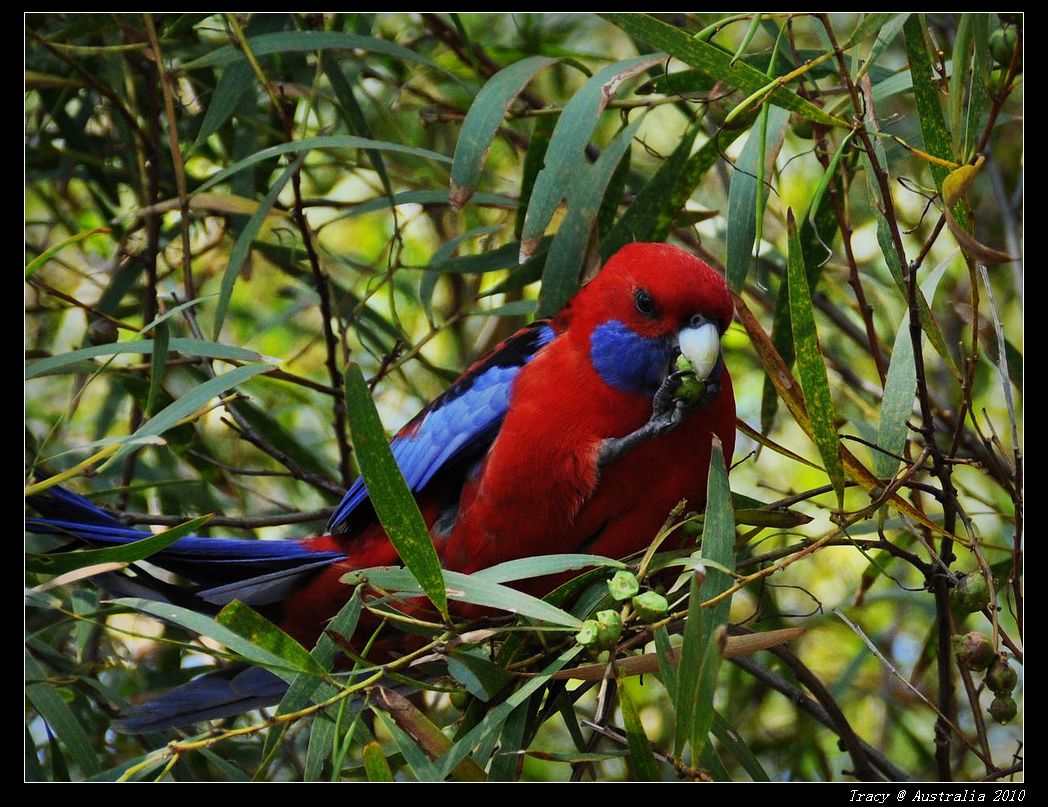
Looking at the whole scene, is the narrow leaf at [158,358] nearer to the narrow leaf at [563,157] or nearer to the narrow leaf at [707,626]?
the narrow leaf at [563,157]

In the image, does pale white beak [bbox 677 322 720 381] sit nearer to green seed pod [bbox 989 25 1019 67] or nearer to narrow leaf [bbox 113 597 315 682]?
green seed pod [bbox 989 25 1019 67]

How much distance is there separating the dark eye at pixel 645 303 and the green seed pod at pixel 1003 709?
3.04ft

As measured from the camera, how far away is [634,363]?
2.09 metres

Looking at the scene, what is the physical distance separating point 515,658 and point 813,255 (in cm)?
103

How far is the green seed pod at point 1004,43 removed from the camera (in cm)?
158

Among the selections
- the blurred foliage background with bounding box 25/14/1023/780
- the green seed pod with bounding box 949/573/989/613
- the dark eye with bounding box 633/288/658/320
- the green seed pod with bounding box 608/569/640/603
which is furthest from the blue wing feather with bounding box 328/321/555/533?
the green seed pod with bounding box 949/573/989/613

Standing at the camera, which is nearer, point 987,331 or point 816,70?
point 816,70

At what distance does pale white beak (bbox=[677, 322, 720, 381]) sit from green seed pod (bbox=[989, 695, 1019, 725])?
29.4 inches

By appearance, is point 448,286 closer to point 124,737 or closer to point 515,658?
point 124,737

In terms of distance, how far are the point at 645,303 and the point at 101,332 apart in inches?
46.5

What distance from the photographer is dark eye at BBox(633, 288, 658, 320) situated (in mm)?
2090
